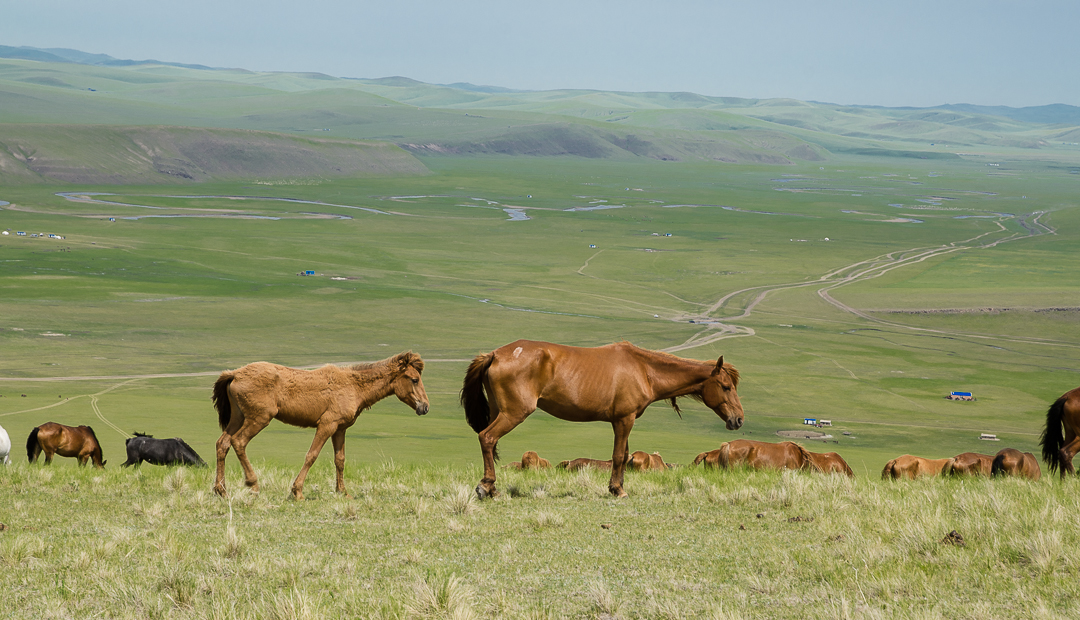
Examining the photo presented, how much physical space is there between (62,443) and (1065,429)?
49.8 ft

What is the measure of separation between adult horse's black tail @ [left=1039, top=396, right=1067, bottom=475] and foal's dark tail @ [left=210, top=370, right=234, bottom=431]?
10.4 metres

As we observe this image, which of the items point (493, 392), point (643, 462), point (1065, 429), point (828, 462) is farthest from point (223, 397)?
point (1065, 429)

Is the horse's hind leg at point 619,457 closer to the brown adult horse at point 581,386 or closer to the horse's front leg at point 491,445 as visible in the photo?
the brown adult horse at point 581,386

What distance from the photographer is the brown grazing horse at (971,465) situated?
1498cm

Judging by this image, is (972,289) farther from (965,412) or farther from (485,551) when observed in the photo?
(485,551)

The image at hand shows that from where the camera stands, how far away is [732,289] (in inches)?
3538

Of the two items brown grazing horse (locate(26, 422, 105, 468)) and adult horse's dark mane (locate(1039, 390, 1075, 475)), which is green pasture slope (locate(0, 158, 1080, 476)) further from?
adult horse's dark mane (locate(1039, 390, 1075, 475))

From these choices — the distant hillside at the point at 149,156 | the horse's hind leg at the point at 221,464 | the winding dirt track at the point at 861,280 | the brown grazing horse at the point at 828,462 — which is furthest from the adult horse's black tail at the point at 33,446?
the distant hillside at the point at 149,156

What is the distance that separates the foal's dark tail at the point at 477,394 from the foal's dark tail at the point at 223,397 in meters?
2.69

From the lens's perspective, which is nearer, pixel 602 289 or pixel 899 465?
pixel 899 465

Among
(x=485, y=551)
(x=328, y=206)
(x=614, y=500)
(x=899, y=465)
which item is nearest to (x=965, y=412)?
(x=899, y=465)

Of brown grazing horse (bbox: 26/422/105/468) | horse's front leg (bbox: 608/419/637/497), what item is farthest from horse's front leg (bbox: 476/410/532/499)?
brown grazing horse (bbox: 26/422/105/468)

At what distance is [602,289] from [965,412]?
4126 cm

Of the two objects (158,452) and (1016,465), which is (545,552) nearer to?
(1016,465)
